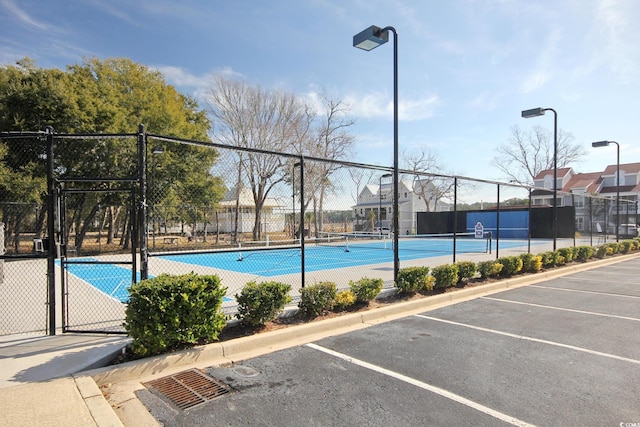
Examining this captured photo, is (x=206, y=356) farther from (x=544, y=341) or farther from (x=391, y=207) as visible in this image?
(x=391, y=207)

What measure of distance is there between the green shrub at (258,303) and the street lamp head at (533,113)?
471 inches

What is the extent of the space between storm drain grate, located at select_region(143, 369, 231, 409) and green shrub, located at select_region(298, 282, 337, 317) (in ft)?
7.29

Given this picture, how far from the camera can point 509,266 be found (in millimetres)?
10133

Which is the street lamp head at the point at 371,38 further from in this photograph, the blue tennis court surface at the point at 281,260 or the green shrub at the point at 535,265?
the green shrub at the point at 535,265

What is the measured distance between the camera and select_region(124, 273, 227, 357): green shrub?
4160mm

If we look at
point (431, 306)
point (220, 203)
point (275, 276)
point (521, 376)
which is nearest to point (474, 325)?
point (431, 306)

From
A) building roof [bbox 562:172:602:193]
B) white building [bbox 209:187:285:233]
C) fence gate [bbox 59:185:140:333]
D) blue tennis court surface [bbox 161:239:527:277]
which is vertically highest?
building roof [bbox 562:172:602:193]

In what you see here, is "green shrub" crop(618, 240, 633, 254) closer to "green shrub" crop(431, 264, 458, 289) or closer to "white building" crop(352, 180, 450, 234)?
"white building" crop(352, 180, 450, 234)

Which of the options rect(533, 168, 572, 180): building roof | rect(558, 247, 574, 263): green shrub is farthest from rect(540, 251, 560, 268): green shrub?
rect(533, 168, 572, 180): building roof

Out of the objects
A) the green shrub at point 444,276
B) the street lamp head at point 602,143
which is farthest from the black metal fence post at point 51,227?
the street lamp head at point 602,143

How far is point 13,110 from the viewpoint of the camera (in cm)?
1595

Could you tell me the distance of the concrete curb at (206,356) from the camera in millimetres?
3254

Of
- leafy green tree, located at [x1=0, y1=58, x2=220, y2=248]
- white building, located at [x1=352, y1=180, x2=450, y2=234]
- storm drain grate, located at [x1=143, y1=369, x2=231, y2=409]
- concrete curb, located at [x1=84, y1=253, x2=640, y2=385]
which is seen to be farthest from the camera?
white building, located at [x1=352, y1=180, x2=450, y2=234]

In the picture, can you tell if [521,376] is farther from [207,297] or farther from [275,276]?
[275,276]
